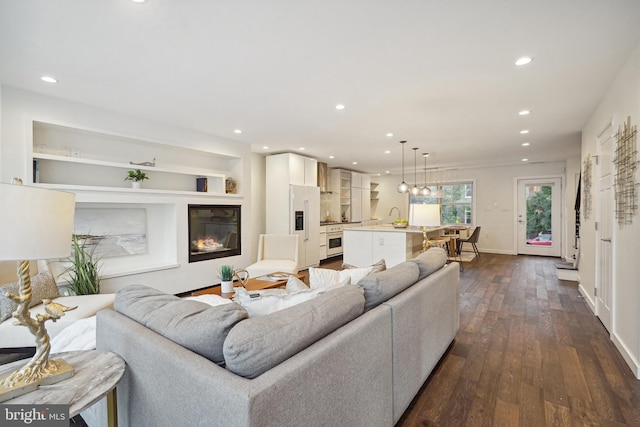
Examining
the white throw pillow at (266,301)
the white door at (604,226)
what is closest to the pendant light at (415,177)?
the white door at (604,226)

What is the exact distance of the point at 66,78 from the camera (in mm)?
2711

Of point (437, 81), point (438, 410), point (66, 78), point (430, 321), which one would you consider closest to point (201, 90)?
point (66, 78)

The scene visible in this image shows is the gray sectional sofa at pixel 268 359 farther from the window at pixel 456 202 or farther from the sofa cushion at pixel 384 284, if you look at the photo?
the window at pixel 456 202

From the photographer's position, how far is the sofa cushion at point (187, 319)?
109 centimetres

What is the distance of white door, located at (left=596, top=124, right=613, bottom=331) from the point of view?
9.73ft

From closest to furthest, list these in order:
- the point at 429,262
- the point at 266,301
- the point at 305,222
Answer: the point at 266,301, the point at 429,262, the point at 305,222

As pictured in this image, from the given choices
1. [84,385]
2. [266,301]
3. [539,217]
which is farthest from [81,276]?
[539,217]

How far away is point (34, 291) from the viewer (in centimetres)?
250

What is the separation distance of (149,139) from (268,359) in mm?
3839

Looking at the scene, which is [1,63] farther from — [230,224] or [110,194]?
[230,224]

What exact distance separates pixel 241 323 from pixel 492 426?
1.57 meters

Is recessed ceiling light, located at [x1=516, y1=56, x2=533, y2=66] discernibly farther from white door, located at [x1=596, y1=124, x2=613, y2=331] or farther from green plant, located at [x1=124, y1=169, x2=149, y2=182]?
green plant, located at [x1=124, y1=169, x2=149, y2=182]

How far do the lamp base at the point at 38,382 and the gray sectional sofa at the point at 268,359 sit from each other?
0.63ft

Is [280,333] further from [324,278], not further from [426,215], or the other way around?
[426,215]
